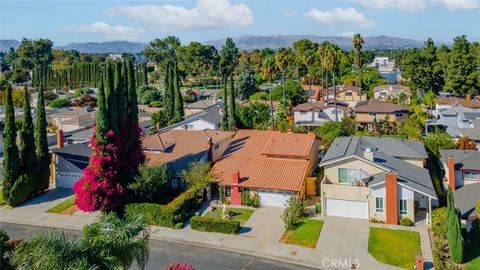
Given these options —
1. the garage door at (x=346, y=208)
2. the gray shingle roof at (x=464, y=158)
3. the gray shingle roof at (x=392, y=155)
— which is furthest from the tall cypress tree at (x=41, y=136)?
the gray shingle roof at (x=464, y=158)

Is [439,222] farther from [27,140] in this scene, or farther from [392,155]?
[27,140]

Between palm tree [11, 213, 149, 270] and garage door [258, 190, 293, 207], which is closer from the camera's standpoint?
palm tree [11, 213, 149, 270]

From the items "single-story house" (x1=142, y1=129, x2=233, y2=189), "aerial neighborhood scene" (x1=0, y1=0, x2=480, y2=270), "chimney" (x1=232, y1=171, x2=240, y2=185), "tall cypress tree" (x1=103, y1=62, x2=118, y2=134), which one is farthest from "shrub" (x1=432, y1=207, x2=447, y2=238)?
"tall cypress tree" (x1=103, y1=62, x2=118, y2=134)

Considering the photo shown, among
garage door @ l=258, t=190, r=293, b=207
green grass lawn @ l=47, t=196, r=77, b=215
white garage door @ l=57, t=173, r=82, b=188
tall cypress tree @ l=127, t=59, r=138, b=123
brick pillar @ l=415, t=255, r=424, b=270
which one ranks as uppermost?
tall cypress tree @ l=127, t=59, r=138, b=123

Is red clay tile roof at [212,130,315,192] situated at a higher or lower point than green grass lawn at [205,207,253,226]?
higher

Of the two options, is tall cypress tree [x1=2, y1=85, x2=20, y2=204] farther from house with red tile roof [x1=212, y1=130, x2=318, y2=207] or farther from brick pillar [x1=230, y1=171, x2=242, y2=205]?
brick pillar [x1=230, y1=171, x2=242, y2=205]

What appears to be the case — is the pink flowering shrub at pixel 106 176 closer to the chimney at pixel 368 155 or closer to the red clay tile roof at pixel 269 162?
the red clay tile roof at pixel 269 162

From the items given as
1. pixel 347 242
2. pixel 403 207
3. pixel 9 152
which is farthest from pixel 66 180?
pixel 403 207
